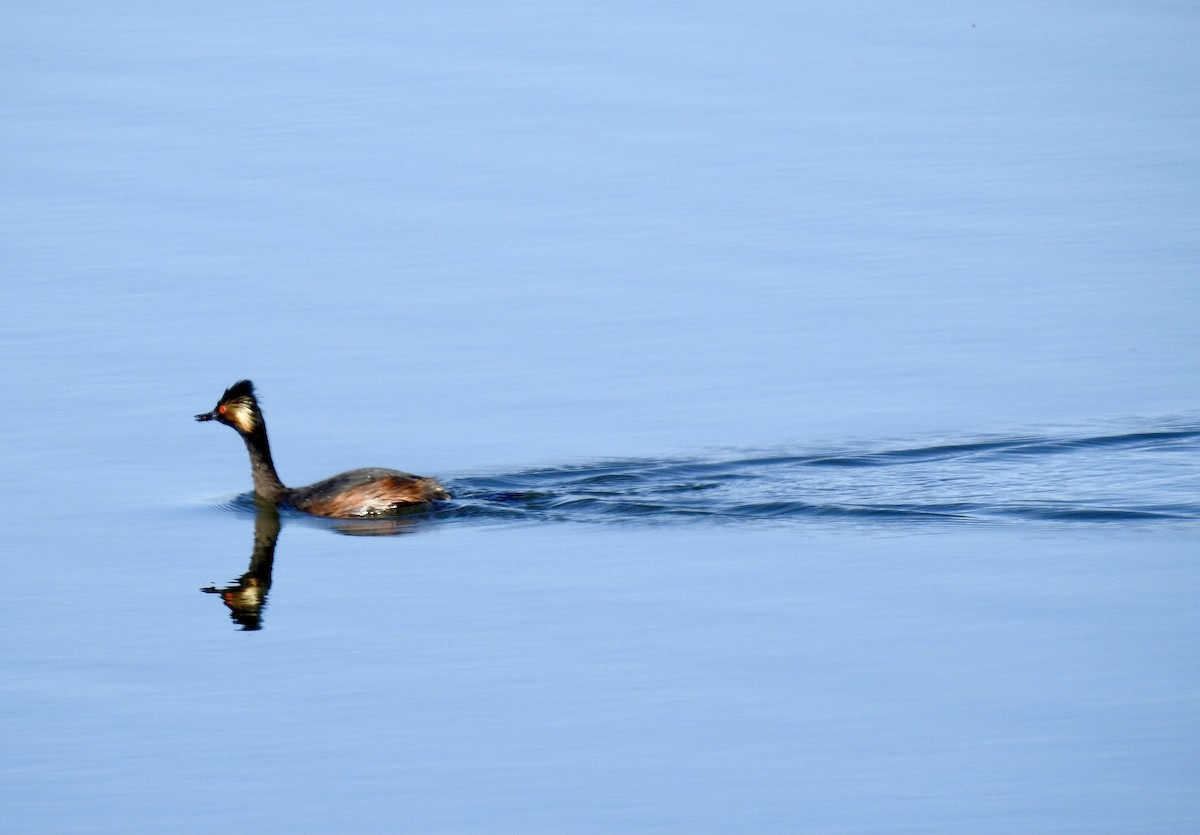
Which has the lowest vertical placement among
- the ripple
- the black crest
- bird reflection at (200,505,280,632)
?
bird reflection at (200,505,280,632)

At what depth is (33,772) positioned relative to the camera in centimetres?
1130

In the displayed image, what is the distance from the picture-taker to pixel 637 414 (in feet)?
58.5

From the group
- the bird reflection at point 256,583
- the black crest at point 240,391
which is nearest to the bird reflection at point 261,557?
the bird reflection at point 256,583

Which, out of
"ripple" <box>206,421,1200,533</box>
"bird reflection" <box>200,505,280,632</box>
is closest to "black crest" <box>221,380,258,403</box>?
"ripple" <box>206,421,1200,533</box>

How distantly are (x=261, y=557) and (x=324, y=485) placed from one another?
1066 millimetres

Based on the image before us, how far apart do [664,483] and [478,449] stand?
180 cm

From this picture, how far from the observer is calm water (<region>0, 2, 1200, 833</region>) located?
438 inches

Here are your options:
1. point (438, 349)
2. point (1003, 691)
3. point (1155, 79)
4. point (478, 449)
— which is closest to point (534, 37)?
point (1155, 79)

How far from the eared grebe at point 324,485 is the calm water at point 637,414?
0.23 meters

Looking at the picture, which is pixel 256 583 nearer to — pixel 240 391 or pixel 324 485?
pixel 324 485

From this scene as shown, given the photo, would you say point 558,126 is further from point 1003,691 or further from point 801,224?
point 1003,691

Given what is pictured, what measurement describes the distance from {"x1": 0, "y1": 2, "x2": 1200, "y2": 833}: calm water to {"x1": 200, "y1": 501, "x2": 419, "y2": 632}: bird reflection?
57 mm

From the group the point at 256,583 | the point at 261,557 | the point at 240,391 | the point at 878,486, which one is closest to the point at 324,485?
the point at 261,557

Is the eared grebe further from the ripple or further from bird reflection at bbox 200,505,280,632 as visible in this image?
bird reflection at bbox 200,505,280,632
